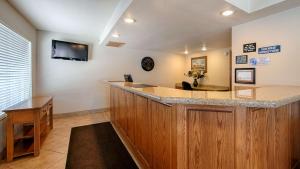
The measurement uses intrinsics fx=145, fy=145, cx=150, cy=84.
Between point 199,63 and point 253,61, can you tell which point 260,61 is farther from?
point 199,63

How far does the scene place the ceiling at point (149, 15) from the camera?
1.91m

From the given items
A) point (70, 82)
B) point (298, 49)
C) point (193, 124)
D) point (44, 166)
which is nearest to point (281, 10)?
point (298, 49)

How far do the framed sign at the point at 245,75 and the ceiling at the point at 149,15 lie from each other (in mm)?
808

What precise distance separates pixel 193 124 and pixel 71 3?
2485mm

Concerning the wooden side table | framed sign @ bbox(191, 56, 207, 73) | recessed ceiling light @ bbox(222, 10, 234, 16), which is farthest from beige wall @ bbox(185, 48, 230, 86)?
the wooden side table

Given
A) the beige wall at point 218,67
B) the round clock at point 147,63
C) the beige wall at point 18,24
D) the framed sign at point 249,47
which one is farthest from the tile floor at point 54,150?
the beige wall at point 218,67

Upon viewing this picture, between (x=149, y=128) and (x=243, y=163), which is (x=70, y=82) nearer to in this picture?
(x=149, y=128)

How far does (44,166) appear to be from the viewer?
1905mm

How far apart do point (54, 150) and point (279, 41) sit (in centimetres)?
375

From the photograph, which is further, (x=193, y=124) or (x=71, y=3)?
(x=71, y=3)

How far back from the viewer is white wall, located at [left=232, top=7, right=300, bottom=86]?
76.7 inches

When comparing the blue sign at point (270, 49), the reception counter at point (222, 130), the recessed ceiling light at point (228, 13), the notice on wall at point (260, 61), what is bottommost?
the reception counter at point (222, 130)

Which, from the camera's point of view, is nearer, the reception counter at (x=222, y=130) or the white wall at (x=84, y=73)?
the reception counter at (x=222, y=130)

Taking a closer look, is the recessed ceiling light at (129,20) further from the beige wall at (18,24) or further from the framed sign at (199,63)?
the framed sign at (199,63)
